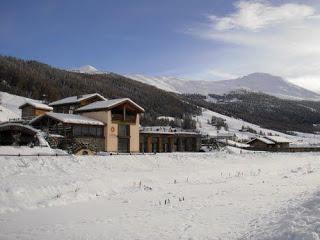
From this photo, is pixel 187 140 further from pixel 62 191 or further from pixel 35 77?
pixel 35 77

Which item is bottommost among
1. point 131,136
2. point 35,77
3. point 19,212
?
point 19,212

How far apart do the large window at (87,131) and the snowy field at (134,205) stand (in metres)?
17.4

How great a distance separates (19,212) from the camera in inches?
754

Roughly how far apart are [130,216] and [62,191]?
7.35m

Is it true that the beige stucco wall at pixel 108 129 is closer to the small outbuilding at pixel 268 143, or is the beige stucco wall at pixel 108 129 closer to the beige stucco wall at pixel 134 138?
the beige stucco wall at pixel 134 138

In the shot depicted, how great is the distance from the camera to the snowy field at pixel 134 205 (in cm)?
1411

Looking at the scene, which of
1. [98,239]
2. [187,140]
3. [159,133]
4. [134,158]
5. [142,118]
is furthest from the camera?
[142,118]

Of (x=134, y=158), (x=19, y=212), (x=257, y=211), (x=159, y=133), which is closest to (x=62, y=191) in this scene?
(x=19, y=212)

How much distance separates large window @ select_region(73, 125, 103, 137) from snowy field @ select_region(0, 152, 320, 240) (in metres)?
17.4

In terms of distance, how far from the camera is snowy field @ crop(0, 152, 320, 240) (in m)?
14.1

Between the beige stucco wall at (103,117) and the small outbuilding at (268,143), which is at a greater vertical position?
the beige stucco wall at (103,117)

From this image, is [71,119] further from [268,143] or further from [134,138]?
[268,143]

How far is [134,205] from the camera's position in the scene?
808 inches

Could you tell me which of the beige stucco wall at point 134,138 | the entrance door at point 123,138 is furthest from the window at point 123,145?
the beige stucco wall at point 134,138
